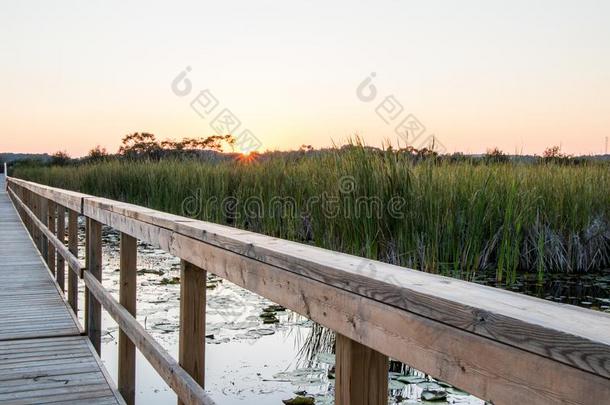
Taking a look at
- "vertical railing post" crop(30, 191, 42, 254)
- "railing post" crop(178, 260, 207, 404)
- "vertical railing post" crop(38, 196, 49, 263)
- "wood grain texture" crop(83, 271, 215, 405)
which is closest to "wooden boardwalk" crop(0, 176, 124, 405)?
"wood grain texture" crop(83, 271, 215, 405)

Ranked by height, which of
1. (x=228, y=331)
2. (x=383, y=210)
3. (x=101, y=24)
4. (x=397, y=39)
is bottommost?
(x=228, y=331)

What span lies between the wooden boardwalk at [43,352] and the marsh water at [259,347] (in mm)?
364

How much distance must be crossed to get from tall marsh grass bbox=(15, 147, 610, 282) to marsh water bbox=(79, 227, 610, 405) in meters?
0.43

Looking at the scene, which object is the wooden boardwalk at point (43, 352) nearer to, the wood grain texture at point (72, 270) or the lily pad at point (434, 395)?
the wood grain texture at point (72, 270)

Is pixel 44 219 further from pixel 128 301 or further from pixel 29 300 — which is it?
pixel 128 301

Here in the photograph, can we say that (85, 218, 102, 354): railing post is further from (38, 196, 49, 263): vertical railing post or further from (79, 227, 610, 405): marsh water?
(38, 196, 49, 263): vertical railing post

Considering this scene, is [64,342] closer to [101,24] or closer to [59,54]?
[101,24]

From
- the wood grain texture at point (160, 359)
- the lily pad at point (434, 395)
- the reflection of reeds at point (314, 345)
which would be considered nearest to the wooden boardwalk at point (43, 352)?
the wood grain texture at point (160, 359)

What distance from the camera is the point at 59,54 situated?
1249 cm

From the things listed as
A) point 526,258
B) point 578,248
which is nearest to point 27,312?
point 526,258

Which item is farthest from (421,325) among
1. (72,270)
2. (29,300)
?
(29,300)

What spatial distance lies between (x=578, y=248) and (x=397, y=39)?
11.1 ft

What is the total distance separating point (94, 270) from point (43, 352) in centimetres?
50

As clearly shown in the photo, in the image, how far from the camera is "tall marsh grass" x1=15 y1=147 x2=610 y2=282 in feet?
17.2
